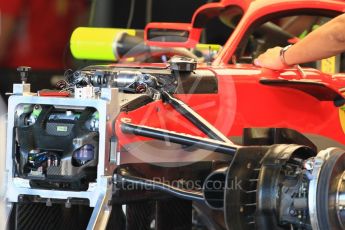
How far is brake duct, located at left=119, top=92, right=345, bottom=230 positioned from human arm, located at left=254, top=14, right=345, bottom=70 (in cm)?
60

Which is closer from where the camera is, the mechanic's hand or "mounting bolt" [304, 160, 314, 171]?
"mounting bolt" [304, 160, 314, 171]

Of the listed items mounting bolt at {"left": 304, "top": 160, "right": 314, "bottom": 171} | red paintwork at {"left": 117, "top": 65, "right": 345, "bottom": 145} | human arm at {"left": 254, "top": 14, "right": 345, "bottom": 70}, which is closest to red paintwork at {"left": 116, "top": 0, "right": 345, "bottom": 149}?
red paintwork at {"left": 117, "top": 65, "right": 345, "bottom": 145}

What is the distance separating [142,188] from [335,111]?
40.7 inches

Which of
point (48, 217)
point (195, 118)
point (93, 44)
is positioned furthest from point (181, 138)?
point (93, 44)

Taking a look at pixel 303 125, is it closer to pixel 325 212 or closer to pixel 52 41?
pixel 325 212

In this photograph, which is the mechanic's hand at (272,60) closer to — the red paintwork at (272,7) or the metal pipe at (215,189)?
the red paintwork at (272,7)

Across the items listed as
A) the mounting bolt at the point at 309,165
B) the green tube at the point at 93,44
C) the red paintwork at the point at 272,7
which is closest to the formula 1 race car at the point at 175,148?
the mounting bolt at the point at 309,165

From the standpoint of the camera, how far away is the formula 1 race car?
2295mm

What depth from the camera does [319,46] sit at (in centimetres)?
285

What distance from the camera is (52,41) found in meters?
5.20

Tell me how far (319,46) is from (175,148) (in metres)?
0.71

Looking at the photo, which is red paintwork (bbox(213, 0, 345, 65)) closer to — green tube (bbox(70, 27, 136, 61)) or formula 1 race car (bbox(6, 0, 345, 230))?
formula 1 race car (bbox(6, 0, 345, 230))

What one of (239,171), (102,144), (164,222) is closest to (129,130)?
(102,144)

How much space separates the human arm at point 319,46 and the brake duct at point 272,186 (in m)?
0.60
